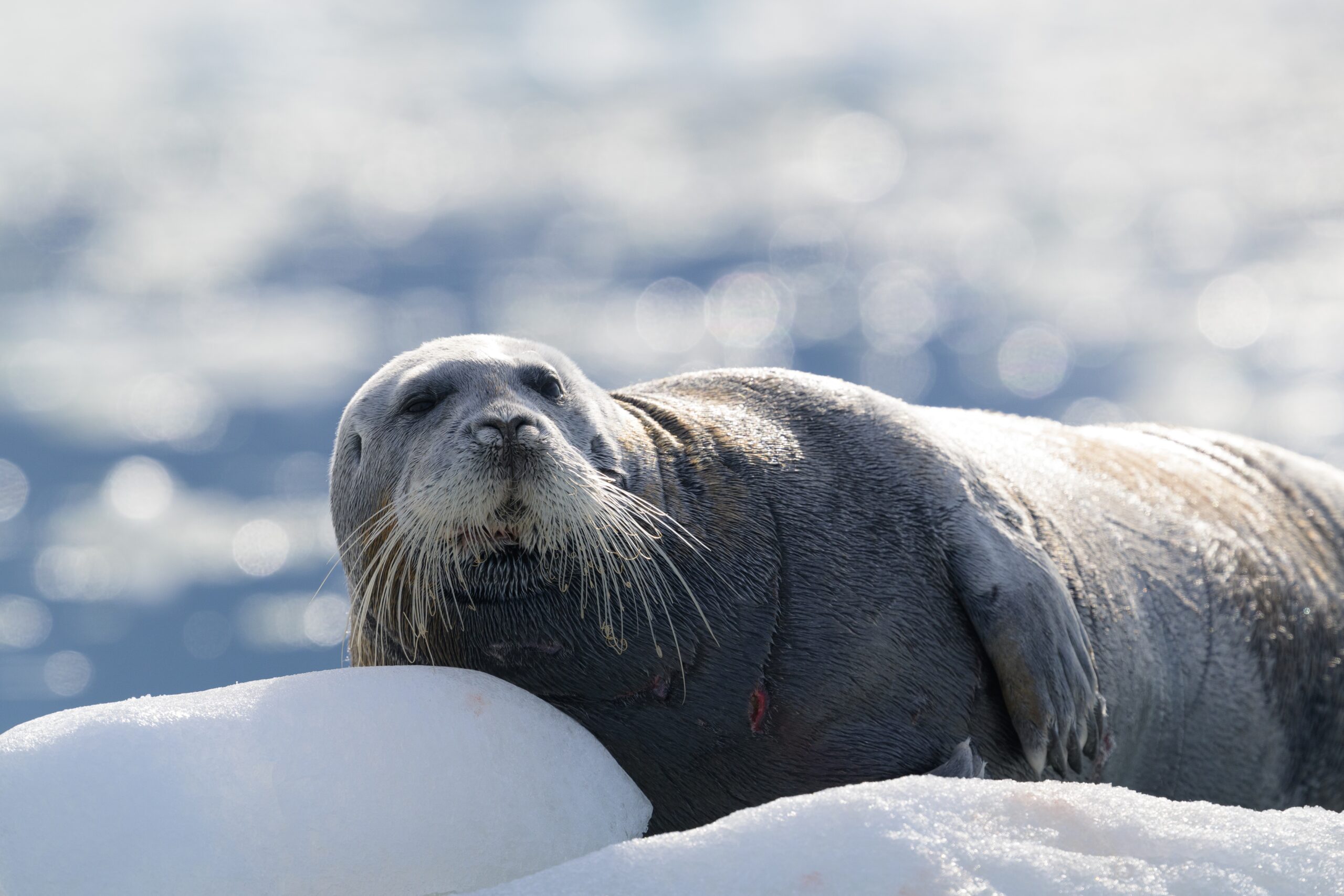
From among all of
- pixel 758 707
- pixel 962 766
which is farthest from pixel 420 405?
pixel 962 766

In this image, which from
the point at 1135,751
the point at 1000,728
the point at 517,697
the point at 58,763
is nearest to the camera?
the point at 58,763

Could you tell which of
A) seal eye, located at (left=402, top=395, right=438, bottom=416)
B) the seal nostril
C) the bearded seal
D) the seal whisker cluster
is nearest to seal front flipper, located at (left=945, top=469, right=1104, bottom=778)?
the bearded seal

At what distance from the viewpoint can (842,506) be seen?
5.21 metres

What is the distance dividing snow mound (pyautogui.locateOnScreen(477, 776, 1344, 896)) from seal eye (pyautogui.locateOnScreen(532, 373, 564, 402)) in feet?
6.62

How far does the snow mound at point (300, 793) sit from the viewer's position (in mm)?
3416

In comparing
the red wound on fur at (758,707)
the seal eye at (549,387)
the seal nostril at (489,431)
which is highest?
the seal eye at (549,387)

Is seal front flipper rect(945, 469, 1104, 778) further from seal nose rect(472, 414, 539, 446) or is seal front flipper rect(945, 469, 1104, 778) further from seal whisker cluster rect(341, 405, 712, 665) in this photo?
seal nose rect(472, 414, 539, 446)

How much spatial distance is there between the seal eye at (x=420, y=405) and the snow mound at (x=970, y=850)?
2.01 m

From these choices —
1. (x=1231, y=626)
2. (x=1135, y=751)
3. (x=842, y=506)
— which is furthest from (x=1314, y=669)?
(x=842, y=506)

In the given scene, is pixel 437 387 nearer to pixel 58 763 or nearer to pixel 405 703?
pixel 405 703

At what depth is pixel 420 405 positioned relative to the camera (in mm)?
4898

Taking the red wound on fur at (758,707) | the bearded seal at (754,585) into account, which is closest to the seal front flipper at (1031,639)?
the bearded seal at (754,585)

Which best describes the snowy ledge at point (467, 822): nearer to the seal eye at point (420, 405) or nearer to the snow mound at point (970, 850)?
the snow mound at point (970, 850)

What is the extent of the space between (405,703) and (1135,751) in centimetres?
300
